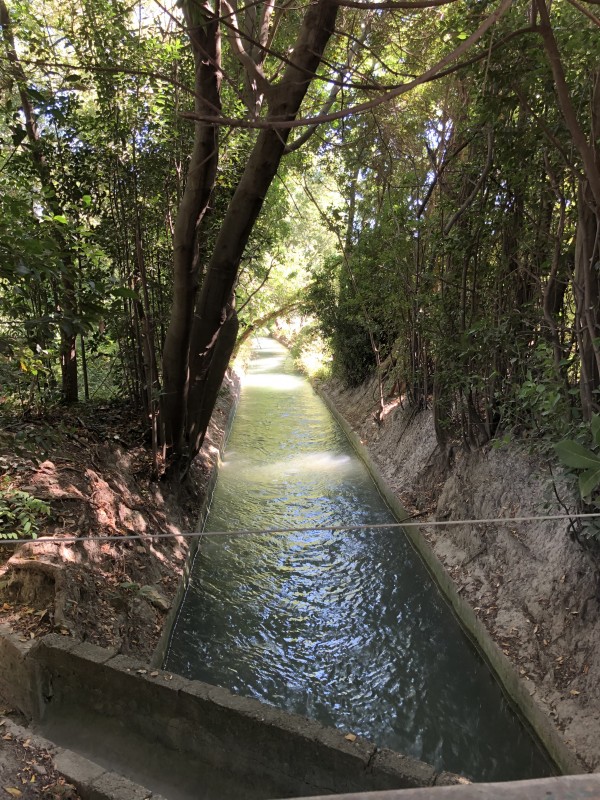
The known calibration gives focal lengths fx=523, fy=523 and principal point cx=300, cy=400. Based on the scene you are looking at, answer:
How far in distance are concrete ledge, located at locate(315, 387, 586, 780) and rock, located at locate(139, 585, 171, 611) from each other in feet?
9.15

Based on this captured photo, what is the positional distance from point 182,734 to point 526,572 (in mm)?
3202

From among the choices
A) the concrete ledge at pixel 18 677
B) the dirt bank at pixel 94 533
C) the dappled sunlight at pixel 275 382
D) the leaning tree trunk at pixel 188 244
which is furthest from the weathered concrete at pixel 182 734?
the dappled sunlight at pixel 275 382

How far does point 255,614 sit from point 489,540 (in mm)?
2492

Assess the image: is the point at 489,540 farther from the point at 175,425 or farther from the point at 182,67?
the point at 182,67

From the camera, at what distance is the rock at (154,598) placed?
Answer: 4.62 metres

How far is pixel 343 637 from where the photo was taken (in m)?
4.89

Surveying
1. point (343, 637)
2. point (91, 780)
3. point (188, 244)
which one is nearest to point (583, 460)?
point (91, 780)

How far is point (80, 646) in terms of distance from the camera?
10.5 feet

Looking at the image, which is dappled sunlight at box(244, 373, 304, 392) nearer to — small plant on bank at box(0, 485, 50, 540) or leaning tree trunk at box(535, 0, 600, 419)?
small plant on bank at box(0, 485, 50, 540)

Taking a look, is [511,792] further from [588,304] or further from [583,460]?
[588,304]

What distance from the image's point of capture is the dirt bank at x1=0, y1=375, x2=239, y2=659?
144 inches

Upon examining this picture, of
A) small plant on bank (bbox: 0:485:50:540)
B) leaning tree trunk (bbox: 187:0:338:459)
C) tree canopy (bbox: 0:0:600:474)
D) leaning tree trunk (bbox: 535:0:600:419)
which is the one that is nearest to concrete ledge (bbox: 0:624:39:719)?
small plant on bank (bbox: 0:485:50:540)

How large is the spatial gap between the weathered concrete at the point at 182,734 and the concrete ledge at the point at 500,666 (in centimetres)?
136

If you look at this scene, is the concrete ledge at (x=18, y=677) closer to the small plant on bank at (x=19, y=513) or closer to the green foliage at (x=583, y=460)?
the small plant on bank at (x=19, y=513)
